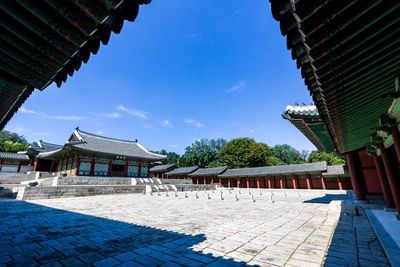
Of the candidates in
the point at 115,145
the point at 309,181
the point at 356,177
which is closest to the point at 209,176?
the point at 309,181

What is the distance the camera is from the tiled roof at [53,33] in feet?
5.71

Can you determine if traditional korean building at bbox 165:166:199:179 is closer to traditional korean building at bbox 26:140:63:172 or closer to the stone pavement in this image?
traditional korean building at bbox 26:140:63:172

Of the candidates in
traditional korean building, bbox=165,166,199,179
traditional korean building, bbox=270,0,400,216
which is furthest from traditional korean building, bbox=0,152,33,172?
traditional korean building, bbox=270,0,400,216

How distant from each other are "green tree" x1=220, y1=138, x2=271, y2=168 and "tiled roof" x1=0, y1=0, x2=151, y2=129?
4140cm

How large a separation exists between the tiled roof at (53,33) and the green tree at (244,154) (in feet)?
136

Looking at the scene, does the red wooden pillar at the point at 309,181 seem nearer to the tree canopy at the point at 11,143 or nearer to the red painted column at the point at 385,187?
the red painted column at the point at 385,187

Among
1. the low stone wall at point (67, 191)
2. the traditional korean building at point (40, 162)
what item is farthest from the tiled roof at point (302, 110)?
the traditional korean building at point (40, 162)

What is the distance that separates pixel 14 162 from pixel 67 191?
23.1 meters

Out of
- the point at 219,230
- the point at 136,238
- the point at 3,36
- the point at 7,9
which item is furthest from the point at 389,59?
the point at 136,238

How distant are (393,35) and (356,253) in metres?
3.91

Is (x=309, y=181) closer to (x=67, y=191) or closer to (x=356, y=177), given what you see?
(x=356, y=177)

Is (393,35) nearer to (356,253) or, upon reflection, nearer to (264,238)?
(356,253)

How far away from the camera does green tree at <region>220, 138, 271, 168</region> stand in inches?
1630

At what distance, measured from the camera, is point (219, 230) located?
525 cm
